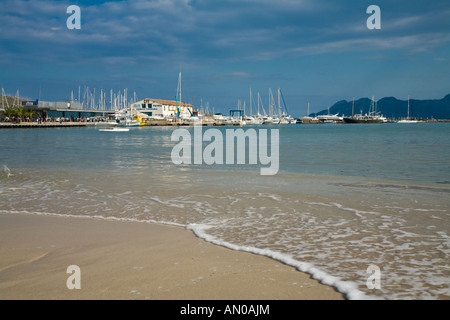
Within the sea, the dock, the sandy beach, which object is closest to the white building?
the dock

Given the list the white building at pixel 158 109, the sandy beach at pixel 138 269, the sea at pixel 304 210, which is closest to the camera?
the sandy beach at pixel 138 269

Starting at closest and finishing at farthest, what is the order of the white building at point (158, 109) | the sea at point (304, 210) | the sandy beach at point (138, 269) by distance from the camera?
the sandy beach at point (138, 269), the sea at point (304, 210), the white building at point (158, 109)

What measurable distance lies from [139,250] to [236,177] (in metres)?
9.04

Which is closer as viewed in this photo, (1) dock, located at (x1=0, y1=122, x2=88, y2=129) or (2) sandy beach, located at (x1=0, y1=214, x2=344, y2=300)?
(2) sandy beach, located at (x1=0, y1=214, x2=344, y2=300)

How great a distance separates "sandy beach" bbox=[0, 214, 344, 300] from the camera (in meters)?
4.03

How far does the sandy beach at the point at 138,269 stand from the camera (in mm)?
4031

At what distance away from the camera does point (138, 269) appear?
4.72 m

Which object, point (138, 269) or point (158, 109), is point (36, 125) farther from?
point (138, 269)

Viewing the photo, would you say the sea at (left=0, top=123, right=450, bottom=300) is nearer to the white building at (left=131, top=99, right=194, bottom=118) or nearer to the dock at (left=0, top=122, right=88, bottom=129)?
the dock at (left=0, top=122, right=88, bottom=129)

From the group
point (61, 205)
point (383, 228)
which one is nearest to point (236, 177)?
point (61, 205)

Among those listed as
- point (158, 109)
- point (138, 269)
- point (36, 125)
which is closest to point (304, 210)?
point (138, 269)

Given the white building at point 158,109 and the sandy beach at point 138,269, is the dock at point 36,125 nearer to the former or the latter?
the white building at point 158,109

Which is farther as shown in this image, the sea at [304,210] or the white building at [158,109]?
the white building at [158,109]

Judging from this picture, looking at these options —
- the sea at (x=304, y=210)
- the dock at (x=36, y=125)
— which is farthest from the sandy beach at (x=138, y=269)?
the dock at (x=36, y=125)
